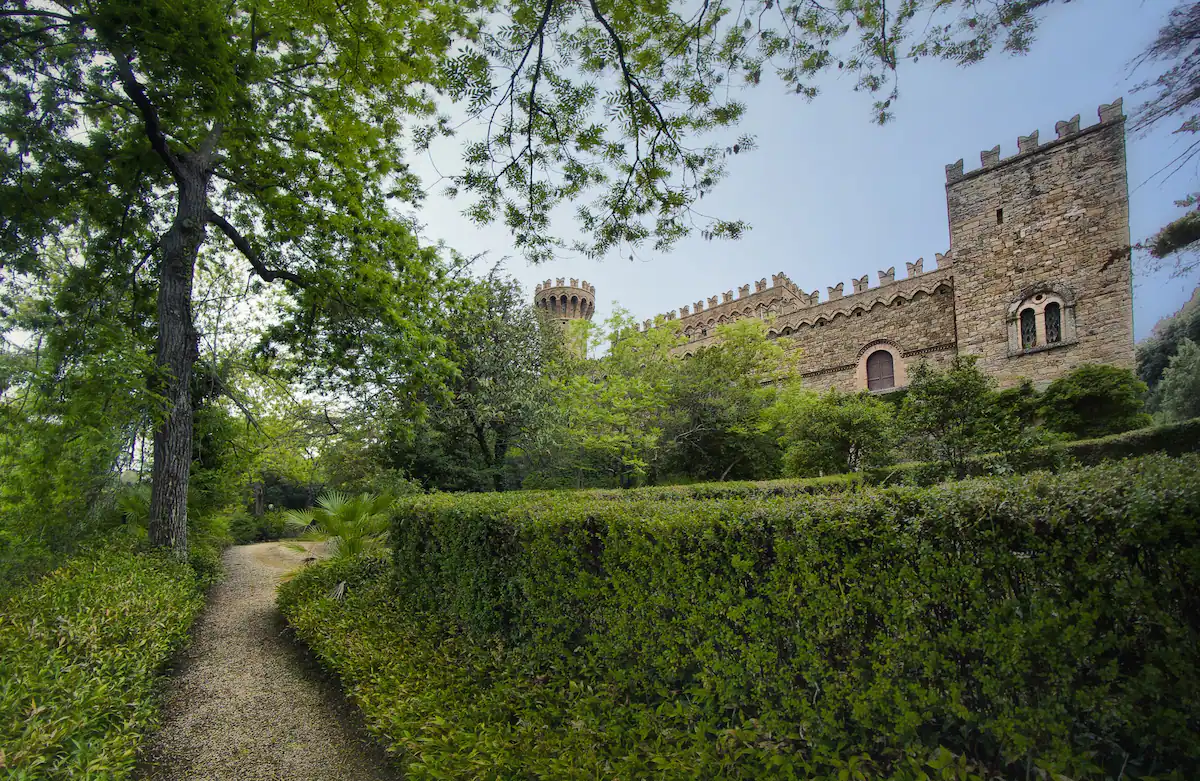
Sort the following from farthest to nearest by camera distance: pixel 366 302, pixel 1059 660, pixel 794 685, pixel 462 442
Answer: pixel 462 442 → pixel 366 302 → pixel 794 685 → pixel 1059 660

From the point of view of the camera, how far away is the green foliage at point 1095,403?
46.6ft

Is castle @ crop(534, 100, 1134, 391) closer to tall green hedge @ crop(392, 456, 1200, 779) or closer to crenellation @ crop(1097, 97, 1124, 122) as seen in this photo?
crenellation @ crop(1097, 97, 1124, 122)

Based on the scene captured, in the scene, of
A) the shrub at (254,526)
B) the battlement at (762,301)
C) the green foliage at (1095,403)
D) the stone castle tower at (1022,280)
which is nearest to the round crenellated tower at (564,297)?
the battlement at (762,301)

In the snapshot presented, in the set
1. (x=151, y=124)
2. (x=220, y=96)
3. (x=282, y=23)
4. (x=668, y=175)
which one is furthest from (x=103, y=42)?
(x=668, y=175)

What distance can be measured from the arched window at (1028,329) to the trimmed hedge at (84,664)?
82.8ft

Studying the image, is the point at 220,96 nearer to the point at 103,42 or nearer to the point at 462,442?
the point at 103,42

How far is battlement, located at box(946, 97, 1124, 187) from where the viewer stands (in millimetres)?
17750

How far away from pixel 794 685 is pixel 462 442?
1248 centimetres

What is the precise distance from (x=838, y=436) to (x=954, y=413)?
11.9 ft

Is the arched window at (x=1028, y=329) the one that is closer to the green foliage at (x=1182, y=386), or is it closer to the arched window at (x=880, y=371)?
the green foliage at (x=1182, y=386)

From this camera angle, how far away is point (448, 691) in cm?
434

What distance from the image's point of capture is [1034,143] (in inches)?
748

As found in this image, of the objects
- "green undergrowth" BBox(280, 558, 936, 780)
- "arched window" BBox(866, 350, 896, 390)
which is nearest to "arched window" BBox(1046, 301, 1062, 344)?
"arched window" BBox(866, 350, 896, 390)

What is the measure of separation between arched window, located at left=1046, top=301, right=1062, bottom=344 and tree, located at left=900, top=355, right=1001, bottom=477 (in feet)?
35.5
